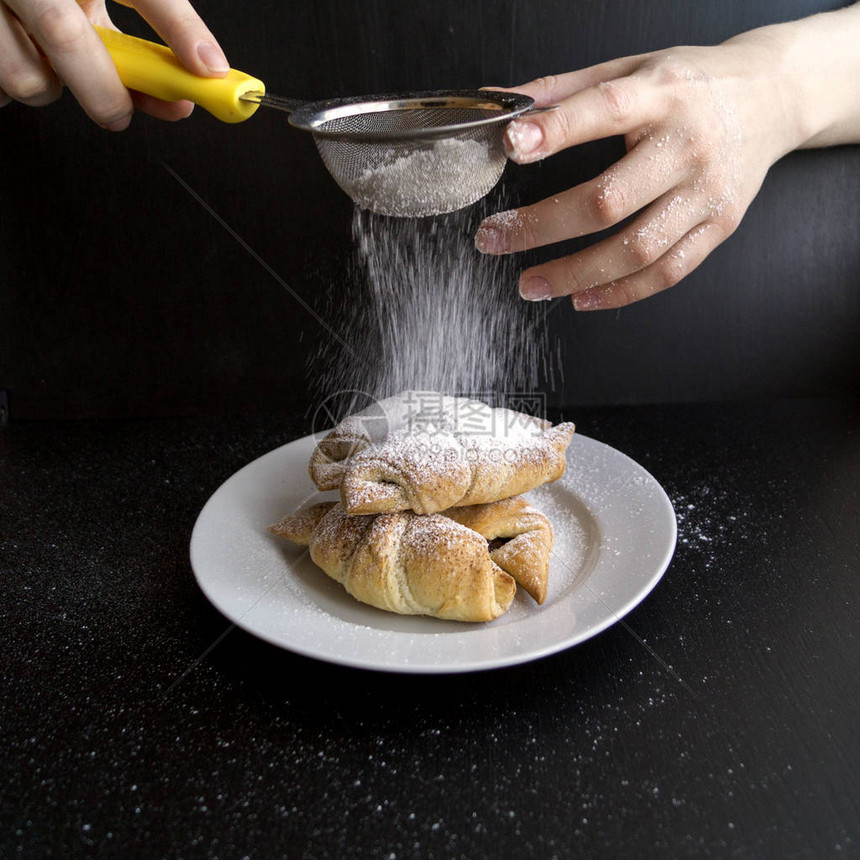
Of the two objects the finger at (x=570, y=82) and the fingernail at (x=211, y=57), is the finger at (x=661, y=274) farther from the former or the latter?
the fingernail at (x=211, y=57)

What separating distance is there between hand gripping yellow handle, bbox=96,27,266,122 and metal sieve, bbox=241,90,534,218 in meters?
0.02

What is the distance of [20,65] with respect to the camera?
2.39 feet

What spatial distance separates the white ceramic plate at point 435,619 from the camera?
0.58m

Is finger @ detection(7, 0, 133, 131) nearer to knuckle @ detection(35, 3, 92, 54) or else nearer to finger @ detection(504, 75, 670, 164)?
knuckle @ detection(35, 3, 92, 54)

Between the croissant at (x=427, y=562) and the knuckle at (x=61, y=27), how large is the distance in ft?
1.52

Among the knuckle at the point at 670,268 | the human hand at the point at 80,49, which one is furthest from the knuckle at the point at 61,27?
the knuckle at the point at 670,268

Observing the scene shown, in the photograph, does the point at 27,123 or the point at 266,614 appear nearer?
the point at 266,614

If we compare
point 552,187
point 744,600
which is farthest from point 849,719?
point 552,187

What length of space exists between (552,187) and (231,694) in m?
0.83

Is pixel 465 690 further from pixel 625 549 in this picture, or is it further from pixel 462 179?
pixel 462 179

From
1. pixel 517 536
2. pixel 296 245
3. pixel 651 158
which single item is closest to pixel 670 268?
pixel 651 158

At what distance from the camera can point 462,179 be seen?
0.76 meters

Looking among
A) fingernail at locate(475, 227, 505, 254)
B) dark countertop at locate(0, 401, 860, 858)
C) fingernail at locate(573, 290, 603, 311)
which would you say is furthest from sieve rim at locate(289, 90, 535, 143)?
dark countertop at locate(0, 401, 860, 858)

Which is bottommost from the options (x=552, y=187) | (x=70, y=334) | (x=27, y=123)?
(x=70, y=334)
